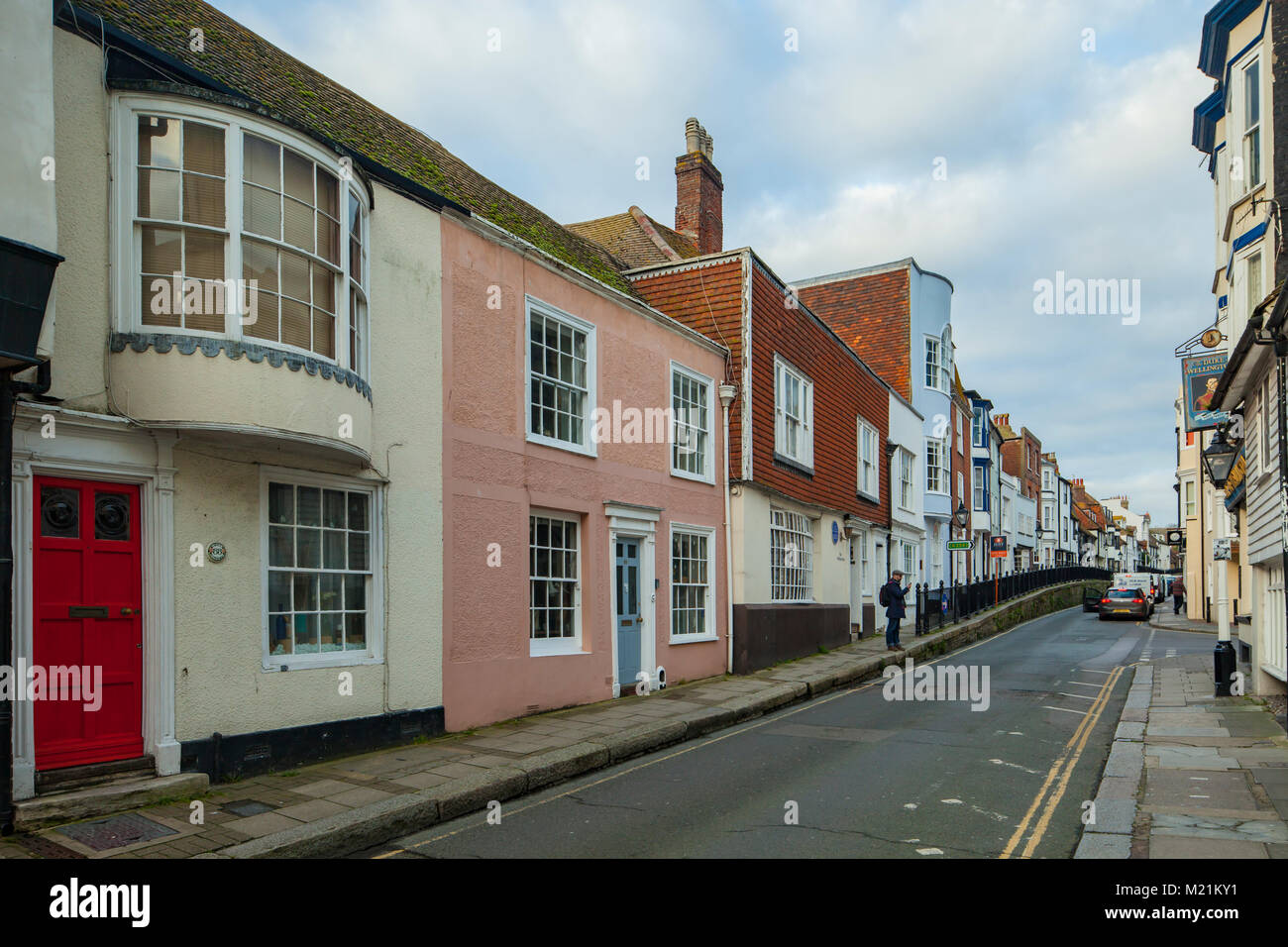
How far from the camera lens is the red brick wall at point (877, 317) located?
31.0 metres

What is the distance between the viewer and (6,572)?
240 inches

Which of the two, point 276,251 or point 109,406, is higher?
point 276,251

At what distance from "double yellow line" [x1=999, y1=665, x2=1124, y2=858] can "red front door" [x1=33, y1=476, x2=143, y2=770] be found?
654 centimetres

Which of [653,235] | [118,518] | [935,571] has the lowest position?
[935,571]

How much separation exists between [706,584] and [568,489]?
4.41 metres

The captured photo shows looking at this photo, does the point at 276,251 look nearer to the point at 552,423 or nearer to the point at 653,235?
the point at 552,423

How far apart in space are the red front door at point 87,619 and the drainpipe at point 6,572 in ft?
1.14

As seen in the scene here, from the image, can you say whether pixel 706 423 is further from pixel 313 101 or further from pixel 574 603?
pixel 313 101

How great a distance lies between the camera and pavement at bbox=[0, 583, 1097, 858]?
5.91 meters

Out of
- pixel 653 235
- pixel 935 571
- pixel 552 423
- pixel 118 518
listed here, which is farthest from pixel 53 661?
pixel 935 571

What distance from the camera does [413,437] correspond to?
966 cm

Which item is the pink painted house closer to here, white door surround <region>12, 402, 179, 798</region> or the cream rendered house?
the cream rendered house

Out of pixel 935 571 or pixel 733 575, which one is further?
pixel 935 571
